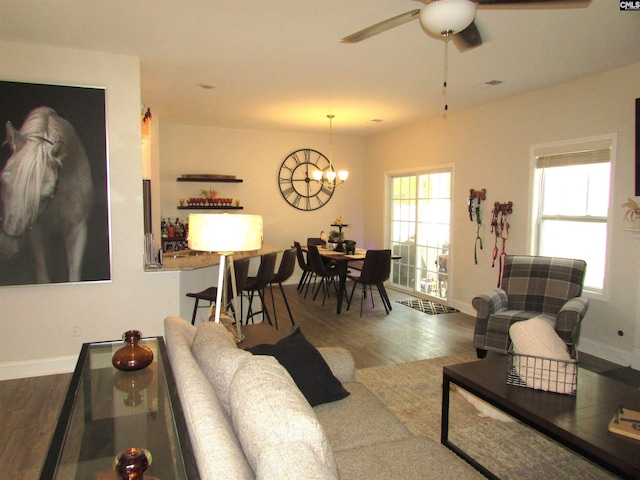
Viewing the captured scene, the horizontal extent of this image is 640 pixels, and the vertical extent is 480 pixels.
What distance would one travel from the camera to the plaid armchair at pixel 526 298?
360 centimetres

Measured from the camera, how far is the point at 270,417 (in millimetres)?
1074

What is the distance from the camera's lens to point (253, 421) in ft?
3.58

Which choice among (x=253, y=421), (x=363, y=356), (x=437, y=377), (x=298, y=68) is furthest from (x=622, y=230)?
(x=253, y=421)

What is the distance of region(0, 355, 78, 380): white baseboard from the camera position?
3.31 metres

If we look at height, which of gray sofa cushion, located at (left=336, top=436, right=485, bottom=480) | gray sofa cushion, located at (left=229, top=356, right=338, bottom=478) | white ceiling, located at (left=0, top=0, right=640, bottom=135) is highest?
white ceiling, located at (left=0, top=0, right=640, bottom=135)

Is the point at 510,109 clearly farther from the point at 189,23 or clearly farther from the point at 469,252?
the point at 189,23

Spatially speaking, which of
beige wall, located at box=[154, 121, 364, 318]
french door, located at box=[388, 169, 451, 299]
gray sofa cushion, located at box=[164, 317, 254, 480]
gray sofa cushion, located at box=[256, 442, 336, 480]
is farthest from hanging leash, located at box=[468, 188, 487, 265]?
gray sofa cushion, located at box=[256, 442, 336, 480]

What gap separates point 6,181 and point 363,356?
10.7 ft

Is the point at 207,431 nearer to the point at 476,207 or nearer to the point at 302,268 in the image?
the point at 476,207

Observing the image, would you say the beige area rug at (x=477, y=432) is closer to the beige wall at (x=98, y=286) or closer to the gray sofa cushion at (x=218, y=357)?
the gray sofa cushion at (x=218, y=357)

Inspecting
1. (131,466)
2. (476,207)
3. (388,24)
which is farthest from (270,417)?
(476,207)

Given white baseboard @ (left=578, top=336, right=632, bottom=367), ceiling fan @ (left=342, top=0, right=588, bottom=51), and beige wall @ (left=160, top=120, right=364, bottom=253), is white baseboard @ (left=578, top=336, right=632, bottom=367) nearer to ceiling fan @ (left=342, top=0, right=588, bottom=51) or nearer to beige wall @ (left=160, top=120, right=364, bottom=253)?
ceiling fan @ (left=342, top=0, right=588, bottom=51)

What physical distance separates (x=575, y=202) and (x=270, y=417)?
4.18 m

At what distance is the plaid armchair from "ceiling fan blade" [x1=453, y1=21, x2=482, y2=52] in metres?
2.18
